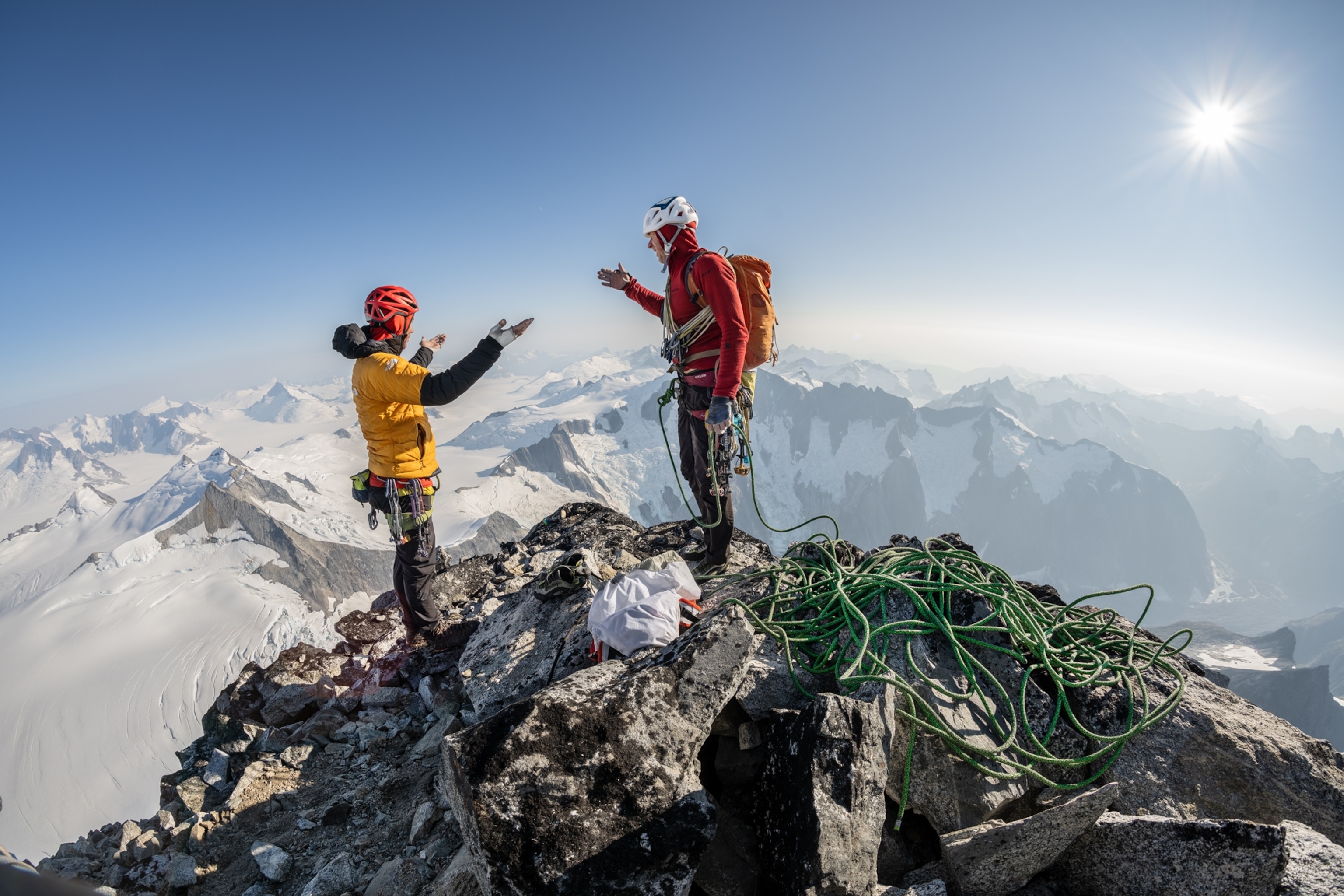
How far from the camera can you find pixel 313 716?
543 centimetres

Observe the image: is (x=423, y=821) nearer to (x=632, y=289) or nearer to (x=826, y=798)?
(x=826, y=798)

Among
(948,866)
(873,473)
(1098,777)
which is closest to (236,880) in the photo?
(948,866)

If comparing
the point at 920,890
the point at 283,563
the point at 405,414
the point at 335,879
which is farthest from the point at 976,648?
the point at 283,563

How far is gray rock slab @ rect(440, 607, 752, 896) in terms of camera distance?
96.7 inches

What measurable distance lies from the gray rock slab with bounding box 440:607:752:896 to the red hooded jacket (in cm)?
307

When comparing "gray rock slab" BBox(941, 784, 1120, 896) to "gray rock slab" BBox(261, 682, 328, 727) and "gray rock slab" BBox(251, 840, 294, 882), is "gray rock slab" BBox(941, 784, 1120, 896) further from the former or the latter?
"gray rock slab" BBox(261, 682, 328, 727)

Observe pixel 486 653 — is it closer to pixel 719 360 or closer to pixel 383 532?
pixel 719 360

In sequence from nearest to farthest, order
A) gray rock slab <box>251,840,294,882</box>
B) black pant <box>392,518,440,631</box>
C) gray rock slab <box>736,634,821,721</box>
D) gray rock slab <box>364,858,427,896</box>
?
gray rock slab <box>364,858,427,896</box>, gray rock slab <box>736,634,821,721</box>, gray rock slab <box>251,840,294,882</box>, black pant <box>392,518,440,631</box>

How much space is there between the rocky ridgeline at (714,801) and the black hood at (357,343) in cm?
319

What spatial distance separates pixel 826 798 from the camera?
2670 millimetres

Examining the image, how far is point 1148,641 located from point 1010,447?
22680 cm

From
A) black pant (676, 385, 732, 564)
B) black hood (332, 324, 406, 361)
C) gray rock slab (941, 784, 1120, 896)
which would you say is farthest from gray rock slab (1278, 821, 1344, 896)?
black hood (332, 324, 406, 361)

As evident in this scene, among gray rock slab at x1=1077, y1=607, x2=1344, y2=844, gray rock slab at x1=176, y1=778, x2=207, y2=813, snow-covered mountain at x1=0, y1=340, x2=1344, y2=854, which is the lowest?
snow-covered mountain at x1=0, y1=340, x2=1344, y2=854

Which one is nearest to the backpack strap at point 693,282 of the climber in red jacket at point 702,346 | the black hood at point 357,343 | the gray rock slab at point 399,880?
the climber in red jacket at point 702,346
